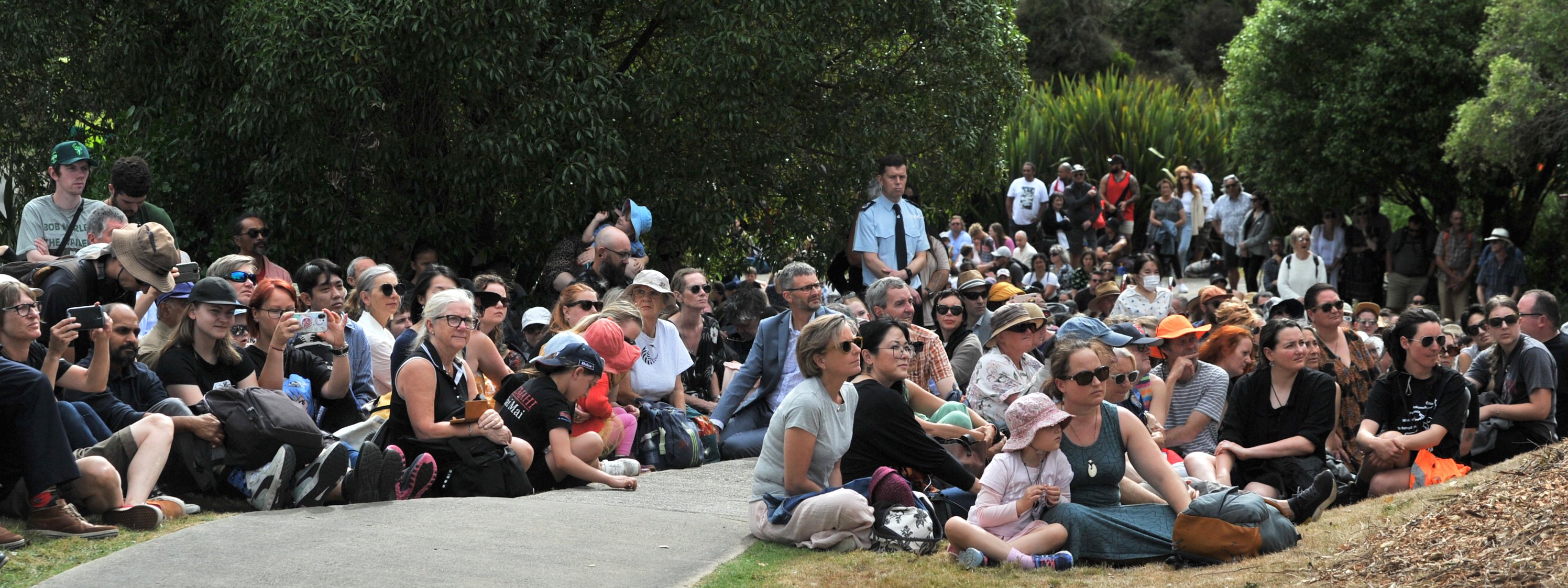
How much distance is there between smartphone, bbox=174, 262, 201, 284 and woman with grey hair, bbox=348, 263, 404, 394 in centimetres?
97

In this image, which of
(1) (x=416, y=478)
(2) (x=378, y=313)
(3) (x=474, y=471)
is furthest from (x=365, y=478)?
(2) (x=378, y=313)

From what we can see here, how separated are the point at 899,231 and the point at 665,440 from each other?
4.04 metres

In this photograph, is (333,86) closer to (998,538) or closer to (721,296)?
(721,296)

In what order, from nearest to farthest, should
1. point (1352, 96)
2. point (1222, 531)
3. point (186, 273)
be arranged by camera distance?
point (1222, 531)
point (186, 273)
point (1352, 96)

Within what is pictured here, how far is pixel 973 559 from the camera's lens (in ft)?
20.9

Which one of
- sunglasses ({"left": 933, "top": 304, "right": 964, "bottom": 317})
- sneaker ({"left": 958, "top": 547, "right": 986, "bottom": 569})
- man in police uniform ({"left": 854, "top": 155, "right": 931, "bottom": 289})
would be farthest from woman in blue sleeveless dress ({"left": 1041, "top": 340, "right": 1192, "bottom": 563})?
man in police uniform ({"left": 854, "top": 155, "right": 931, "bottom": 289})

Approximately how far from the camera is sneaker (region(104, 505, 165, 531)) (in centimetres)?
637

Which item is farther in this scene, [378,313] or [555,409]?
[378,313]

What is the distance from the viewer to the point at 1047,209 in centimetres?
2183

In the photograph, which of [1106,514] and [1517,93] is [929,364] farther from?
[1517,93]

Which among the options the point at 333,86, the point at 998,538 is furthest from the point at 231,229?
the point at 998,538

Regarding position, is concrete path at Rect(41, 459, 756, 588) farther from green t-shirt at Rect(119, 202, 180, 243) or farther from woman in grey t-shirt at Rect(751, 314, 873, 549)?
green t-shirt at Rect(119, 202, 180, 243)

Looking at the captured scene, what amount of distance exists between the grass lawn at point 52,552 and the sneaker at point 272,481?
1.37 ft

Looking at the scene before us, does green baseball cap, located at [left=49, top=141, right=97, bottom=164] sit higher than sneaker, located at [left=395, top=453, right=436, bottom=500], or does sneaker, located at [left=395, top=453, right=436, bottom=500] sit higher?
green baseball cap, located at [left=49, top=141, right=97, bottom=164]
